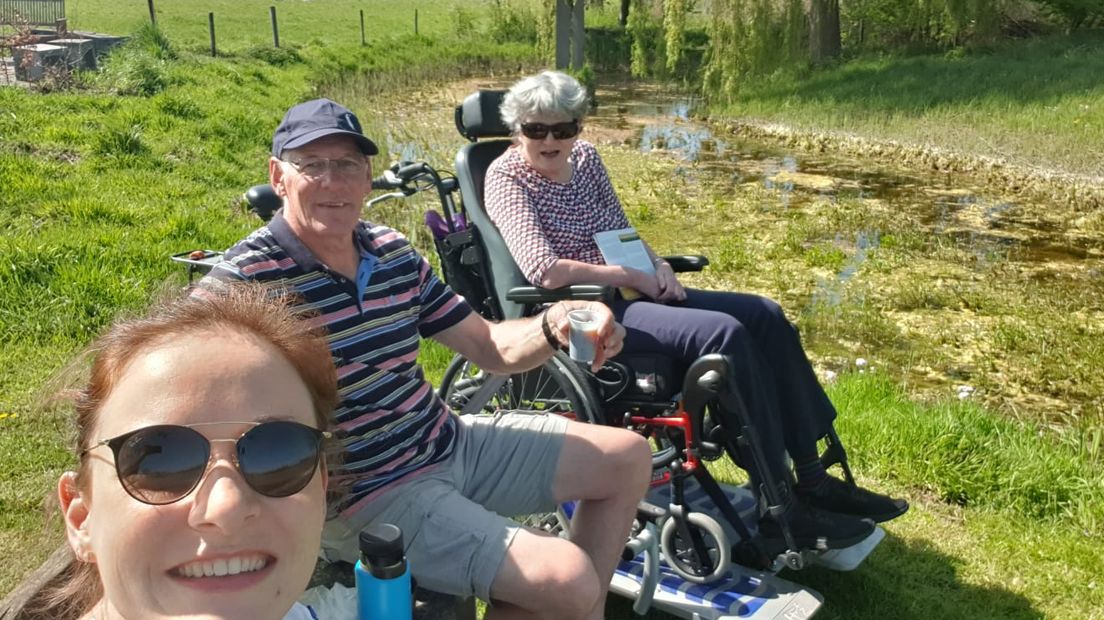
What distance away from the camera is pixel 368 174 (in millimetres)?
2520

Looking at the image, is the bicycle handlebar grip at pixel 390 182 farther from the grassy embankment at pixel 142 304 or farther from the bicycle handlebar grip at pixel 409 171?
the grassy embankment at pixel 142 304

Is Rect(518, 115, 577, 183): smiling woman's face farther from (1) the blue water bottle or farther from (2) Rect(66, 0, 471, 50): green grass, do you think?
(2) Rect(66, 0, 471, 50): green grass

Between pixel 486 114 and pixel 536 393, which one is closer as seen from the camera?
pixel 536 393

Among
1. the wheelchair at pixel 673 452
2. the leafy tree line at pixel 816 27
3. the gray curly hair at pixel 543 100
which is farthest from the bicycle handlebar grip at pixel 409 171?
the leafy tree line at pixel 816 27

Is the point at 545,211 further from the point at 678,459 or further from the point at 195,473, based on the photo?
the point at 195,473

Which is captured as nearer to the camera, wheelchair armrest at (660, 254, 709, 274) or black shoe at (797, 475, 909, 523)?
black shoe at (797, 475, 909, 523)

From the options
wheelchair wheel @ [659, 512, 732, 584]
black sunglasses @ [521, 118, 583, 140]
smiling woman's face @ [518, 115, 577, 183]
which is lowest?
wheelchair wheel @ [659, 512, 732, 584]

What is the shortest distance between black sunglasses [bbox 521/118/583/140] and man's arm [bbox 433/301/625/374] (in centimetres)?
118

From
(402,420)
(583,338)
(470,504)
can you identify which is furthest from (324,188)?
(470,504)

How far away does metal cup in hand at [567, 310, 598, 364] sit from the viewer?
2.29 m

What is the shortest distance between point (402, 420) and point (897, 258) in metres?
6.27

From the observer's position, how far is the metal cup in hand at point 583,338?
2.29 metres

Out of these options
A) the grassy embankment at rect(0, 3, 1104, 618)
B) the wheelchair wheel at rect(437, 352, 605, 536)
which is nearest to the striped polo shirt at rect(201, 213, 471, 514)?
the wheelchair wheel at rect(437, 352, 605, 536)

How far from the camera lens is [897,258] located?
777cm
